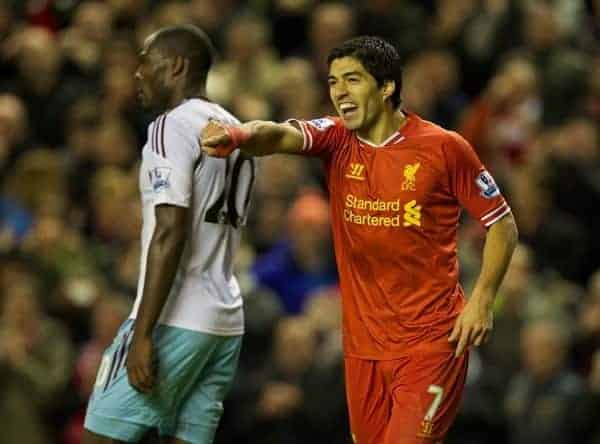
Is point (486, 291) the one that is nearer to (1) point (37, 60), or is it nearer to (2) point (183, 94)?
(2) point (183, 94)

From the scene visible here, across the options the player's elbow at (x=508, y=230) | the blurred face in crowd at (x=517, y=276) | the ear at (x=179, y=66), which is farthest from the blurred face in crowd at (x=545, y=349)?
the ear at (x=179, y=66)

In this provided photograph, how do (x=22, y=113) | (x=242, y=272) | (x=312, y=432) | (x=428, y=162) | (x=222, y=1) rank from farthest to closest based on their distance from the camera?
(x=222, y=1) → (x=22, y=113) → (x=242, y=272) → (x=312, y=432) → (x=428, y=162)

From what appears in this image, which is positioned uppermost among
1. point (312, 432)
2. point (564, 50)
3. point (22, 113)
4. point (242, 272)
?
point (564, 50)

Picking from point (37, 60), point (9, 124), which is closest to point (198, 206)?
point (9, 124)

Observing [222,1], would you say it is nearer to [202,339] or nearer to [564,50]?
[564,50]

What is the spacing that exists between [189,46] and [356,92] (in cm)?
75

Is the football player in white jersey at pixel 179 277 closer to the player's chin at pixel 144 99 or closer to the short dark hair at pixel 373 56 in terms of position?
the player's chin at pixel 144 99

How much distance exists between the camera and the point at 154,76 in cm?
705

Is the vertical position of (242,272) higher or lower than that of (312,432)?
higher

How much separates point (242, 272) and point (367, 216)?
4.58m

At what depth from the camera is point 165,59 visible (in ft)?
23.1

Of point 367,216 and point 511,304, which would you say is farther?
point 511,304

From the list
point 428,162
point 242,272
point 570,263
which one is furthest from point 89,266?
point 428,162

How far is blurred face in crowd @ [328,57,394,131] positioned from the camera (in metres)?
6.80
